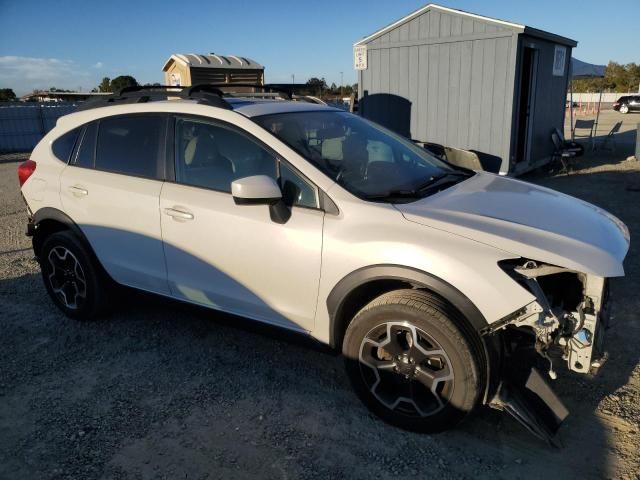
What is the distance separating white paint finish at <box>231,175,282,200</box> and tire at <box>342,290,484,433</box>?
0.82 m

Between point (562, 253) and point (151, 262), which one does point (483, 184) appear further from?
point (151, 262)

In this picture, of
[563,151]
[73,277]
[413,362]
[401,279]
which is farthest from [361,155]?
[563,151]

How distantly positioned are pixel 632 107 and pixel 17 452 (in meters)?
38.3

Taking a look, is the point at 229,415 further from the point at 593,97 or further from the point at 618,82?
the point at 618,82

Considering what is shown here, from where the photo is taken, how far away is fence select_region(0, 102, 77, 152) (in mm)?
19562

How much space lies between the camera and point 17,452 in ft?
9.18

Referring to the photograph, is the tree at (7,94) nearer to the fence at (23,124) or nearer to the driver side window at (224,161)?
the fence at (23,124)

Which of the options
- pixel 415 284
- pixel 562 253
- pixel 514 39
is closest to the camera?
pixel 562 253

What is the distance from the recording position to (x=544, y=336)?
249 cm

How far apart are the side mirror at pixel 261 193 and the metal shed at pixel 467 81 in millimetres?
7368

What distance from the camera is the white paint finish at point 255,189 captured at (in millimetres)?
2809

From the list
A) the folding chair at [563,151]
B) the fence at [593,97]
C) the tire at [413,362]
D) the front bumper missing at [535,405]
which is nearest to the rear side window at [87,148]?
the tire at [413,362]

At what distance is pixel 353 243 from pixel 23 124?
70.0 feet

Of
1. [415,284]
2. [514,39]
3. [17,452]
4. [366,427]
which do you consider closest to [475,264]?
[415,284]
